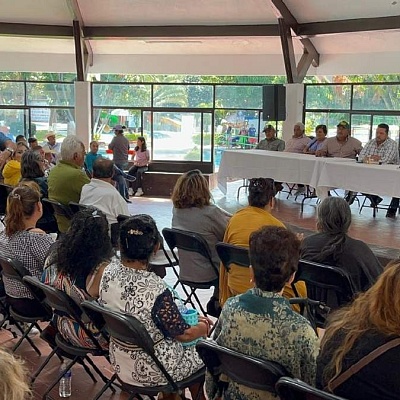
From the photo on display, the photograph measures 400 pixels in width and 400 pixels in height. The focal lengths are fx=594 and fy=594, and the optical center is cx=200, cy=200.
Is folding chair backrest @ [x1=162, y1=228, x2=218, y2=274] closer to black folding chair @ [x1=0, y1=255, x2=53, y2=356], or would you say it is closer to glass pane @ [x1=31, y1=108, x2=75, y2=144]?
black folding chair @ [x1=0, y1=255, x2=53, y2=356]

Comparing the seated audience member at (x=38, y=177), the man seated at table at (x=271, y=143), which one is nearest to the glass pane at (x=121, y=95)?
the man seated at table at (x=271, y=143)

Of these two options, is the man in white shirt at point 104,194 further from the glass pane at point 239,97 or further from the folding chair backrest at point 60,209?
the glass pane at point 239,97

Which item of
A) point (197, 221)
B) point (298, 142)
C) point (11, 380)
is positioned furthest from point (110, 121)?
point (11, 380)

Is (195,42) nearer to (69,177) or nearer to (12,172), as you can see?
(12,172)

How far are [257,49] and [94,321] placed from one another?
10108mm

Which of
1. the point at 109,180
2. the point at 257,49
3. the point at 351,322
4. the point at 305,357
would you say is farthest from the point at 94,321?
the point at 257,49

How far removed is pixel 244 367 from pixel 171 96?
1154 centimetres

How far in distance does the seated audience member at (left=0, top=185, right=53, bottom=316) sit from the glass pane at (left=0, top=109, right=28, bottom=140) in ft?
35.1

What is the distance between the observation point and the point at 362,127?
11656mm

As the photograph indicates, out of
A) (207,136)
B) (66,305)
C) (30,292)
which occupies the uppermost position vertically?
(207,136)

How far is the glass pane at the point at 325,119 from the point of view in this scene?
39.2ft

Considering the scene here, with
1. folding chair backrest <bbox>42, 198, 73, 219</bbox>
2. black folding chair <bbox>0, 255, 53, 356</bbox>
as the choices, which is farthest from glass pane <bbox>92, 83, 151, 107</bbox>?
black folding chair <bbox>0, 255, 53, 356</bbox>

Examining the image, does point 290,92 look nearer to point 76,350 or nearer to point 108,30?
point 108,30

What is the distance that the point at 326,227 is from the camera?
3.42 m
